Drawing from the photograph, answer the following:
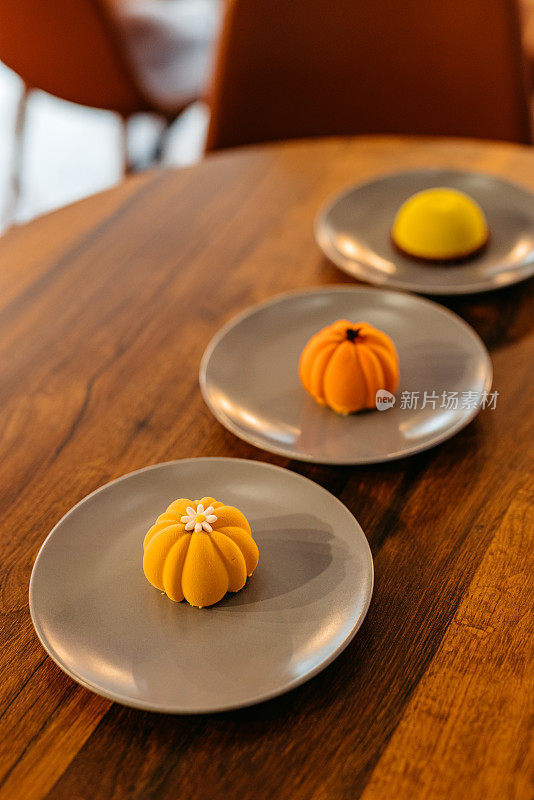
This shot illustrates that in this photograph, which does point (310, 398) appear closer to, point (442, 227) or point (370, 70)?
point (442, 227)

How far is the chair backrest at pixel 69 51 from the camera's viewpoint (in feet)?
7.11

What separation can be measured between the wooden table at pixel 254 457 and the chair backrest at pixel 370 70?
0.75 ft

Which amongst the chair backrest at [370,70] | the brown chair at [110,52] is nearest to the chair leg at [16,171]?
the brown chair at [110,52]

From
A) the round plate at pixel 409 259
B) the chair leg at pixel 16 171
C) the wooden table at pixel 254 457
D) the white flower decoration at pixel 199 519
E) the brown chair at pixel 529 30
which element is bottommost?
the chair leg at pixel 16 171

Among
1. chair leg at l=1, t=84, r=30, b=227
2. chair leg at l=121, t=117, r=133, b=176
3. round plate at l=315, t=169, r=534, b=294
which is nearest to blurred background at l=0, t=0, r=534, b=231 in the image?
round plate at l=315, t=169, r=534, b=294

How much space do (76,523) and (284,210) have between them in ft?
2.19

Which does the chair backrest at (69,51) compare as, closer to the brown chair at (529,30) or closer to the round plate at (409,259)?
the brown chair at (529,30)

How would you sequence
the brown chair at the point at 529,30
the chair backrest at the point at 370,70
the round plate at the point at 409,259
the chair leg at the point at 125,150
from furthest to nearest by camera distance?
the chair leg at the point at 125,150 < the brown chair at the point at 529,30 < the chair backrest at the point at 370,70 < the round plate at the point at 409,259

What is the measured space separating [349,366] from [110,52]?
167 centimetres

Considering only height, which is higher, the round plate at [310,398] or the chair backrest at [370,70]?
the chair backrest at [370,70]

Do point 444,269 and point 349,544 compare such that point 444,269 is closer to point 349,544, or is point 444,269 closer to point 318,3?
point 349,544

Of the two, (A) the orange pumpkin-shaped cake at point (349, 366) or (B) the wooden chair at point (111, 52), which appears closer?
(A) the orange pumpkin-shaped cake at point (349, 366)

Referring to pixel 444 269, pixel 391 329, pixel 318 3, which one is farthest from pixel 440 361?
pixel 318 3

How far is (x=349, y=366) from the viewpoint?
0.90 m
